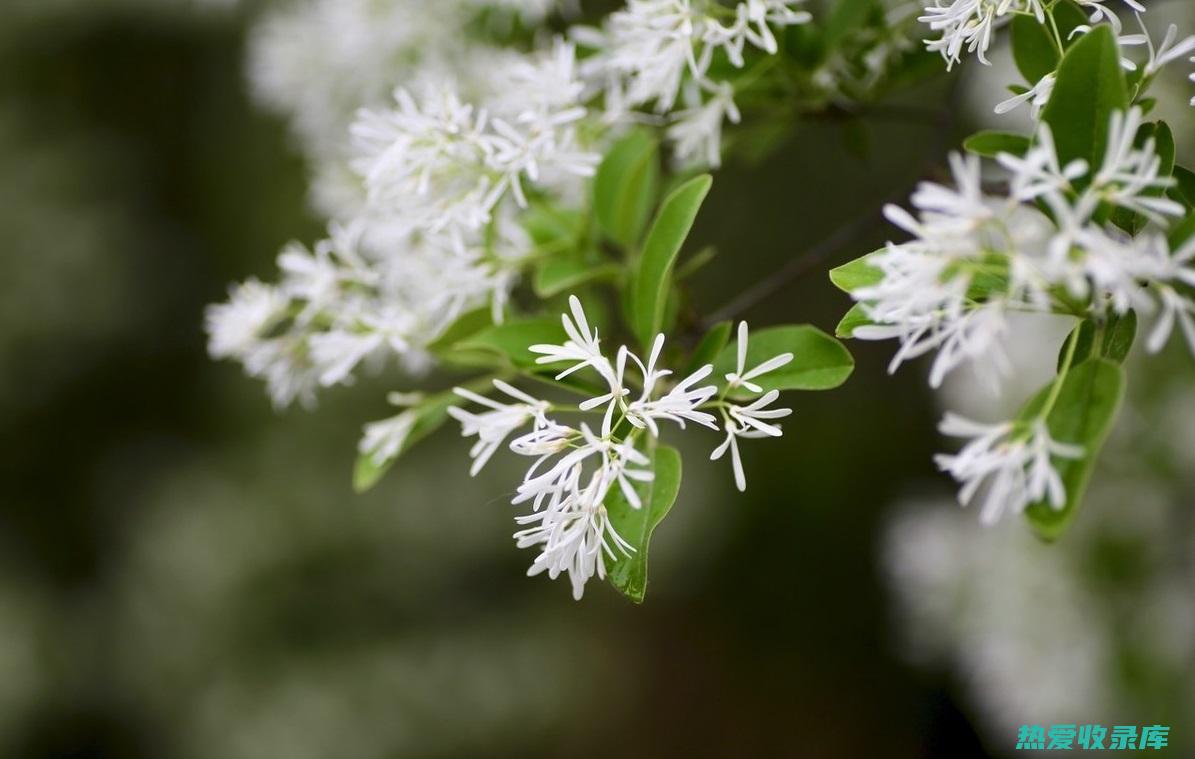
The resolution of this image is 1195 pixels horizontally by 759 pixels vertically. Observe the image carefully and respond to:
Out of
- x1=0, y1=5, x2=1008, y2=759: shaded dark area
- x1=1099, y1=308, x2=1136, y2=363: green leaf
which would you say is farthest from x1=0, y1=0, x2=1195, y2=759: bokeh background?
x1=1099, y1=308, x2=1136, y2=363: green leaf

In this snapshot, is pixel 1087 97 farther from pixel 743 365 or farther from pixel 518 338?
pixel 518 338

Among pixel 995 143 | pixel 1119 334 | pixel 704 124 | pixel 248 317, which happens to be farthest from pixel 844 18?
pixel 248 317

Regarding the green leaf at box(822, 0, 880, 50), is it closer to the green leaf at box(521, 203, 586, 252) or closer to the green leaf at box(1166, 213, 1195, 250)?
the green leaf at box(521, 203, 586, 252)

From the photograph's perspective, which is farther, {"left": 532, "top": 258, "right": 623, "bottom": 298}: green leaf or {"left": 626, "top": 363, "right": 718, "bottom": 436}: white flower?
{"left": 532, "top": 258, "right": 623, "bottom": 298}: green leaf

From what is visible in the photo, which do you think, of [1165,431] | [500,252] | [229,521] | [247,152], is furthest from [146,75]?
[1165,431]

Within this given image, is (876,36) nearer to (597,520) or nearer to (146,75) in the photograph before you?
(597,520)

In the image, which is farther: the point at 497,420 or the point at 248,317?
the point at 248,317

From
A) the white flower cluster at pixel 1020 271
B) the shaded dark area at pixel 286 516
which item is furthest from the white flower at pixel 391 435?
the shaded dark area at pixel 286 516
